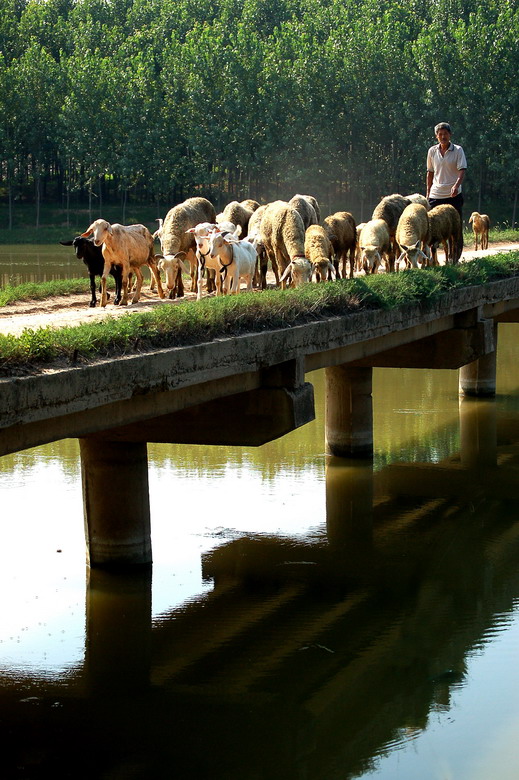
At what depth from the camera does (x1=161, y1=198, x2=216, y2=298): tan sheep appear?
45.2ft

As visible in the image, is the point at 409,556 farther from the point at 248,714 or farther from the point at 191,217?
the point at 191,217

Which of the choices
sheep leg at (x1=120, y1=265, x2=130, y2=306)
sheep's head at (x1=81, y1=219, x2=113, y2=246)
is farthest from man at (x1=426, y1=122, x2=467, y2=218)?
sheep's head at (x1=81, y1=219, x2=113, y2=246)

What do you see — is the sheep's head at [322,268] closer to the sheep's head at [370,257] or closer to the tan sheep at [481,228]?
the sheep's head at [370,257]

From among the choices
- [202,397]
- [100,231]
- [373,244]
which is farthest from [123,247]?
[373,244]

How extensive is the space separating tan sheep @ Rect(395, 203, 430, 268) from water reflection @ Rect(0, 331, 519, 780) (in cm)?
258

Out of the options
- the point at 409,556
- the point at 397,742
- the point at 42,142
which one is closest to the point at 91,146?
the point at 42,142

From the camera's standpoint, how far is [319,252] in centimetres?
1367

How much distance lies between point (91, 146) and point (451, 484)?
45455mm

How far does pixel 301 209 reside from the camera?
15.1 metres

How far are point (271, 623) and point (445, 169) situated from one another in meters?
8.36

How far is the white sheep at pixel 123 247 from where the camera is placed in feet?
40.3

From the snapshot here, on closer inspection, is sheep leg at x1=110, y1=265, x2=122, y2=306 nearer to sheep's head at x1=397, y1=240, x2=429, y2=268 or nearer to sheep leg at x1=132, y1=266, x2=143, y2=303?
Answer: sheep leg at x1=132, y1=266, x2=143, y2=303

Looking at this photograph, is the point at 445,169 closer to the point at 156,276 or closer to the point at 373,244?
the point at 373,244

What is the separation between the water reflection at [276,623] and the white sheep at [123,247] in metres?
2.43
